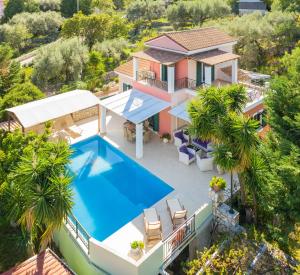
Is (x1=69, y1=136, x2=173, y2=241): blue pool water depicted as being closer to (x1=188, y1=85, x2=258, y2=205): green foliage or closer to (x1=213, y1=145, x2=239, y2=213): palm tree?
(x1=213, y1=145, x2=239, y2=213): palm tree

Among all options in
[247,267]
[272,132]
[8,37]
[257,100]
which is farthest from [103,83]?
[8,37]

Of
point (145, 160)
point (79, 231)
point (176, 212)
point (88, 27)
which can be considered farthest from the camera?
point (88, 27)

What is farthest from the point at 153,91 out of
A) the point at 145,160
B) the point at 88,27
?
the point at 88,27

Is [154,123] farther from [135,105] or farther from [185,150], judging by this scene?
[185,150]

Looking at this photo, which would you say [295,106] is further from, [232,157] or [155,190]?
[155,190]

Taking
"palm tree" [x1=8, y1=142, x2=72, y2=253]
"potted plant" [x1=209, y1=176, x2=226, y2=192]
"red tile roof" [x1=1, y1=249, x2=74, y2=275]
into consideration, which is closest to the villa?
"potted plant" [x1=209, y1=176, x2=226, y2=192]

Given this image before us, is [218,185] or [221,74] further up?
A: [221,74]
